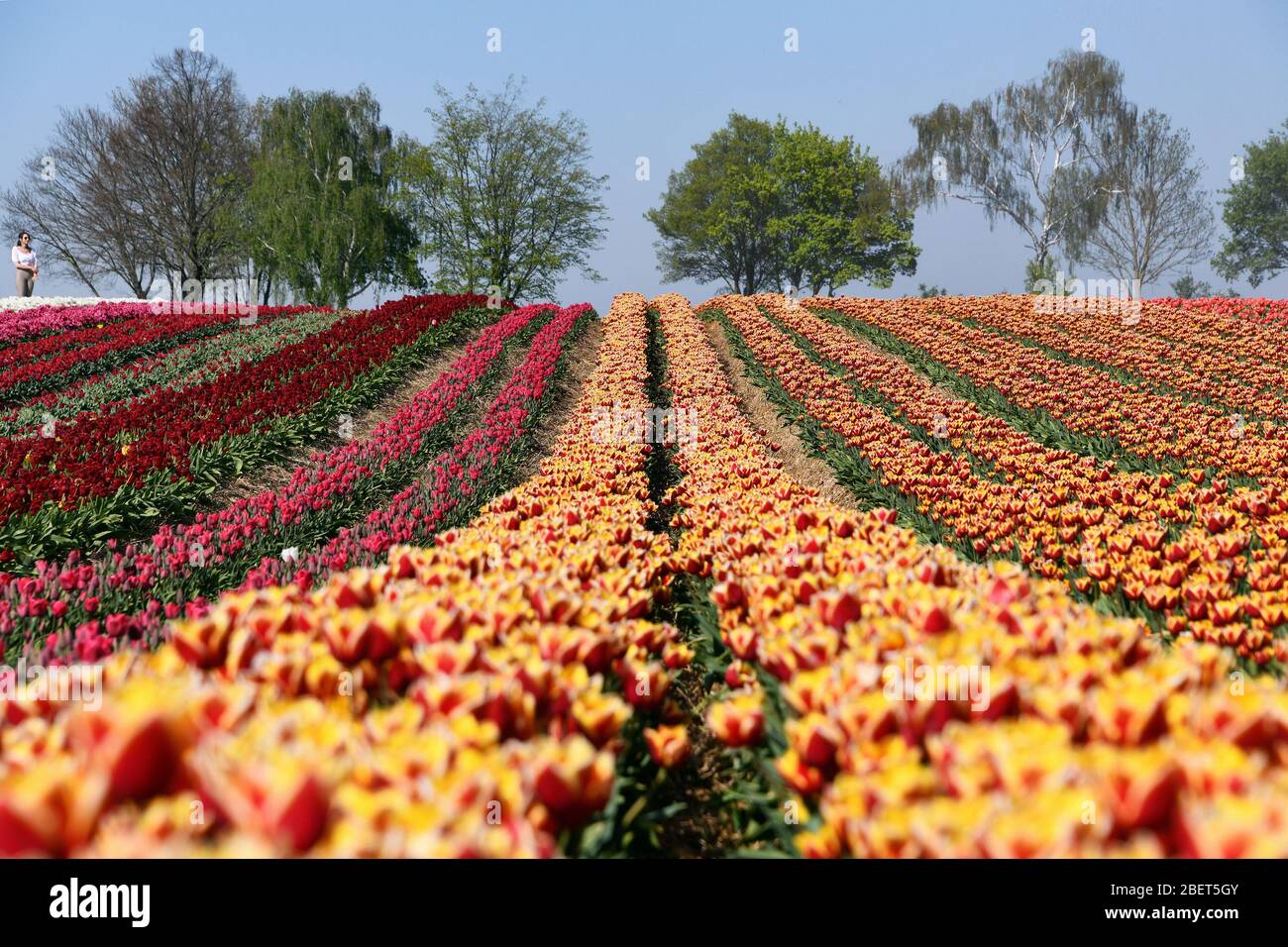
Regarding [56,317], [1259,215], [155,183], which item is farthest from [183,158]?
[1259,215]

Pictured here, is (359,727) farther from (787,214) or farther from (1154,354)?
(787,214)

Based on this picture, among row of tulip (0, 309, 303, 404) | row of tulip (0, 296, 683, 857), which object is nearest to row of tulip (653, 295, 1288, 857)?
row of tulip (0, 296, 683, 857)

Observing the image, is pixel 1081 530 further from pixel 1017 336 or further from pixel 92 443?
pixel 1017 336

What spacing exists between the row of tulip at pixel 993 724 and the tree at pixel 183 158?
1593 inches

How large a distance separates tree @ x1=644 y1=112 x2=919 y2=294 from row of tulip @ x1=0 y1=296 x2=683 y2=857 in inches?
1827

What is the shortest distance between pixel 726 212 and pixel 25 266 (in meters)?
37.6

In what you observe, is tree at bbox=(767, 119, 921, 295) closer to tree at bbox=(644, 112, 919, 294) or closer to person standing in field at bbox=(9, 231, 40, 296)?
tree at bbox=(644, 112, 919, 294)

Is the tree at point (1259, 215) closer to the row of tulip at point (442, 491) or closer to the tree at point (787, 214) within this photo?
the tree at point (787, 214)

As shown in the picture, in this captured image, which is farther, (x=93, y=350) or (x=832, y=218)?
(x=832, y=218)

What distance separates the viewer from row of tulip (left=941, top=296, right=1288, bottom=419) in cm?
1271

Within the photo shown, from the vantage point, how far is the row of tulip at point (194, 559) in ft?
13.3

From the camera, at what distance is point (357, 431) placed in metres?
12.2
